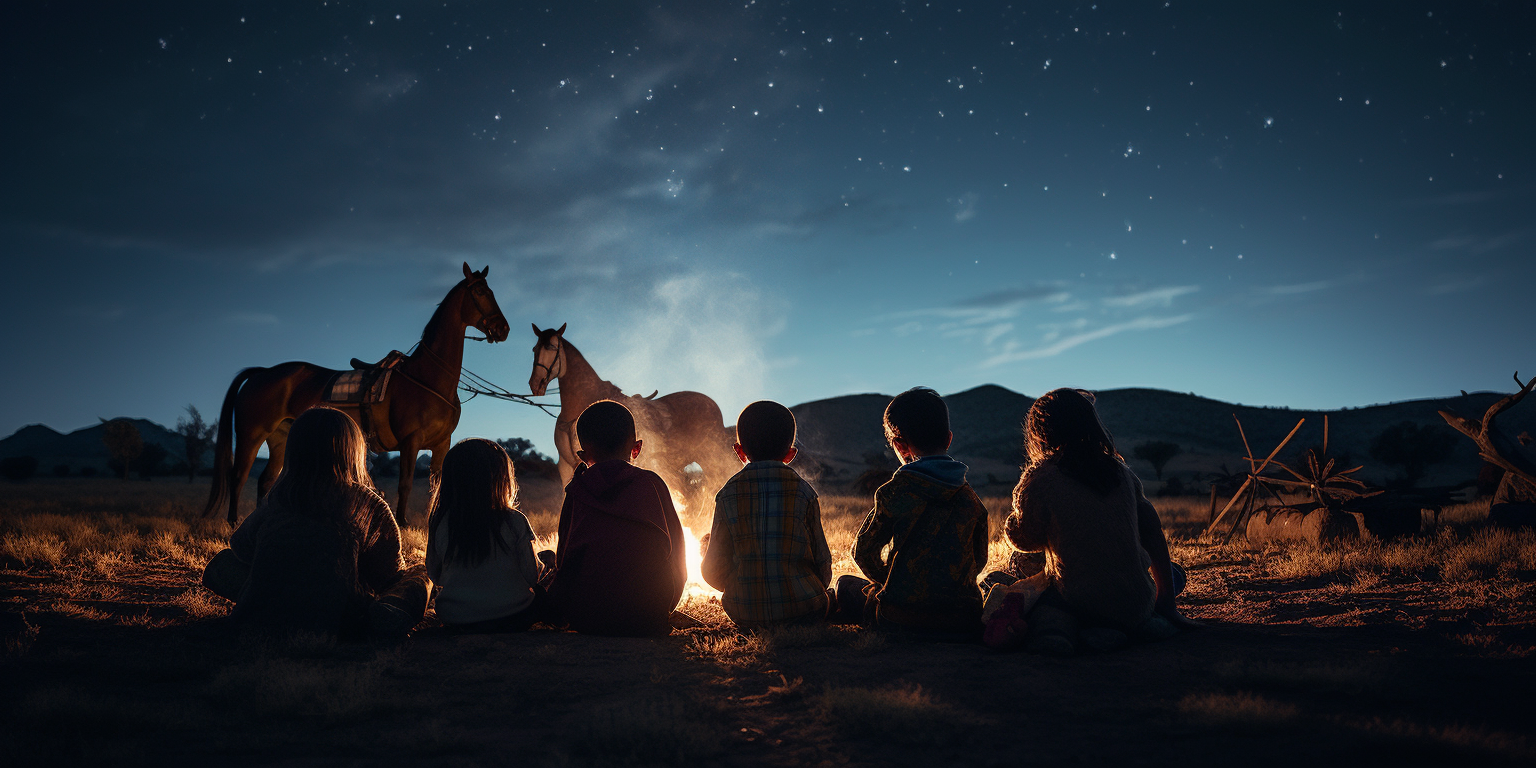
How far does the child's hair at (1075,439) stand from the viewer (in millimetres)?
3869

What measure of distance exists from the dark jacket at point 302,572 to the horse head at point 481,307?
6255mm

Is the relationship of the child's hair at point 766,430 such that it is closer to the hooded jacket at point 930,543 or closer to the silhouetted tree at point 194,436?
the hooded jacket at point 930,543

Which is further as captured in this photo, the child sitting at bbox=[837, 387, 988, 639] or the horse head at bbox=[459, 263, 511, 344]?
the horse head at bbox=[459, 263, 511, 344]

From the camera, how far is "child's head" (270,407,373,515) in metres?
4.03

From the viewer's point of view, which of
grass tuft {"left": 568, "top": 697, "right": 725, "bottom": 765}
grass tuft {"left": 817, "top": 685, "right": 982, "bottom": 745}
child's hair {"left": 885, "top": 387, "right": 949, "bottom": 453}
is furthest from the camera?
child's hair {"left": 885, "top": 387, "right": 949, "bottom": 453}

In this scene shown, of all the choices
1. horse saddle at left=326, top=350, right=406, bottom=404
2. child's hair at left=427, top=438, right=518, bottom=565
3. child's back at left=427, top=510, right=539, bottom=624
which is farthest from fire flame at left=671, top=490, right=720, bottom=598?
horse saddle at left=326, top=350, right=406, bottom=404

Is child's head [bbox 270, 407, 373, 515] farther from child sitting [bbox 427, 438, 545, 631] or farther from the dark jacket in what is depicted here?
child sitting [bbox 427, 438, 545, 631]

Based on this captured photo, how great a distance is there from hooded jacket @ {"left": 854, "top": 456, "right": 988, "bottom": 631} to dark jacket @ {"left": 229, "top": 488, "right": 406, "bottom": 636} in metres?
2.93

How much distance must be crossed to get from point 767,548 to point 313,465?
2.61 metres

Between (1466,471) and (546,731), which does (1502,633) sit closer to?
(546,731)

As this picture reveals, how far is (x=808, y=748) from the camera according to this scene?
265cm

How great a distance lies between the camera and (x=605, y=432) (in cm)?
441

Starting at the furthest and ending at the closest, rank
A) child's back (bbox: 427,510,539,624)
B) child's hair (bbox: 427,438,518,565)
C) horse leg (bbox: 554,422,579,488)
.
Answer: horse leg (bbox: 554,422,579,488)
child's back (bbox: 427,510,539,624)
child's hair (bbox: 427,438,518,565)

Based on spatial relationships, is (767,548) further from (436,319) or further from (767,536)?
(436,319)
